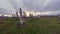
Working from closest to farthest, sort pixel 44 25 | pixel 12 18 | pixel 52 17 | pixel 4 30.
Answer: pixel 4 30
pixel 44 25
pixel 12 18
pixel 52 17

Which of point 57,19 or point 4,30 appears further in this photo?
point 57,19

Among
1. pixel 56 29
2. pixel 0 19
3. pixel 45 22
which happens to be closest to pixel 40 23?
pixel 45 22

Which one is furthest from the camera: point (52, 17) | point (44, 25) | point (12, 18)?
point (52, 17)

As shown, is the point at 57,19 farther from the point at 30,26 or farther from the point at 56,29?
the point at 30,26

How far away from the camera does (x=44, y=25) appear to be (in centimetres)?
1720

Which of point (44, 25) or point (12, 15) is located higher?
point (12, 15)

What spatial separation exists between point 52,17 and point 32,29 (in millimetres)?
5108

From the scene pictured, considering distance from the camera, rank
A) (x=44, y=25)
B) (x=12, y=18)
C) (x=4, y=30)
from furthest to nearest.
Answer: (x=12, y=18), (x=44, y=25), (x=4, y=30)

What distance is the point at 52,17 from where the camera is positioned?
67.5 ft

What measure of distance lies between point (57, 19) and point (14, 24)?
596cm

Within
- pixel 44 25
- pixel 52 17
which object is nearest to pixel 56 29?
pixel 44 25

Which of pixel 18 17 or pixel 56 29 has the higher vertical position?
pixel 18 17

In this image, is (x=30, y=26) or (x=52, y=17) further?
(x=52, y=17)

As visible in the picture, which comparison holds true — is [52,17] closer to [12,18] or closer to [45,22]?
[45,22]
